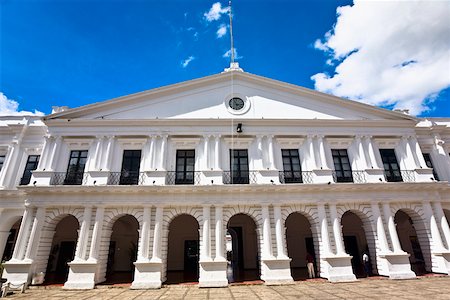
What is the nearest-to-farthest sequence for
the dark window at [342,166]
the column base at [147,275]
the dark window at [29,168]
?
1. the column base at [147,275]
2. the dark window at [342,166]
3. the dark window at [29,168]

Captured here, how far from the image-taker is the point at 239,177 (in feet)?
46.5

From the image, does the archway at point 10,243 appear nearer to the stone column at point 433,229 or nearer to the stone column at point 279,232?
the stone column at point 279,232

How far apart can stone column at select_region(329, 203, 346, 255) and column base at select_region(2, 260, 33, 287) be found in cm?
1508

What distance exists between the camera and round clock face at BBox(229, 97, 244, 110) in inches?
625

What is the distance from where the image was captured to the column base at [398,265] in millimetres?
12750

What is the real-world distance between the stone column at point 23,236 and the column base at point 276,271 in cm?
1186

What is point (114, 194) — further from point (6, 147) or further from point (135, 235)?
point (6, 147)

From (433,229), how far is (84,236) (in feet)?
60.4

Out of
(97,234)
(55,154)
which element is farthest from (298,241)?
(55,154)

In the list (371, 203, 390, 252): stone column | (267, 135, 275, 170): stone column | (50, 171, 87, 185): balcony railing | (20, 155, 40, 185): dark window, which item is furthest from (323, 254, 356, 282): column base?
(20, 155, 40, 185): dark window

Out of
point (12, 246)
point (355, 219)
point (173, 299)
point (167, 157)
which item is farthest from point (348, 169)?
point (12, 246)

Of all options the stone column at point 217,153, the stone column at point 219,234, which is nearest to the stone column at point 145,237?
the stone column at point 219,234

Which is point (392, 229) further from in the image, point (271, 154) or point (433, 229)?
point (271, 154)

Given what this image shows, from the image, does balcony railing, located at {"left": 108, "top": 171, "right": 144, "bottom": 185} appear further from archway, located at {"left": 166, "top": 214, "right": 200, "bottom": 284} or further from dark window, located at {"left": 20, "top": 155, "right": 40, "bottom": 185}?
dark window, located at {"left": 20, "top": 155, "right": 40, "bottom": 185}
